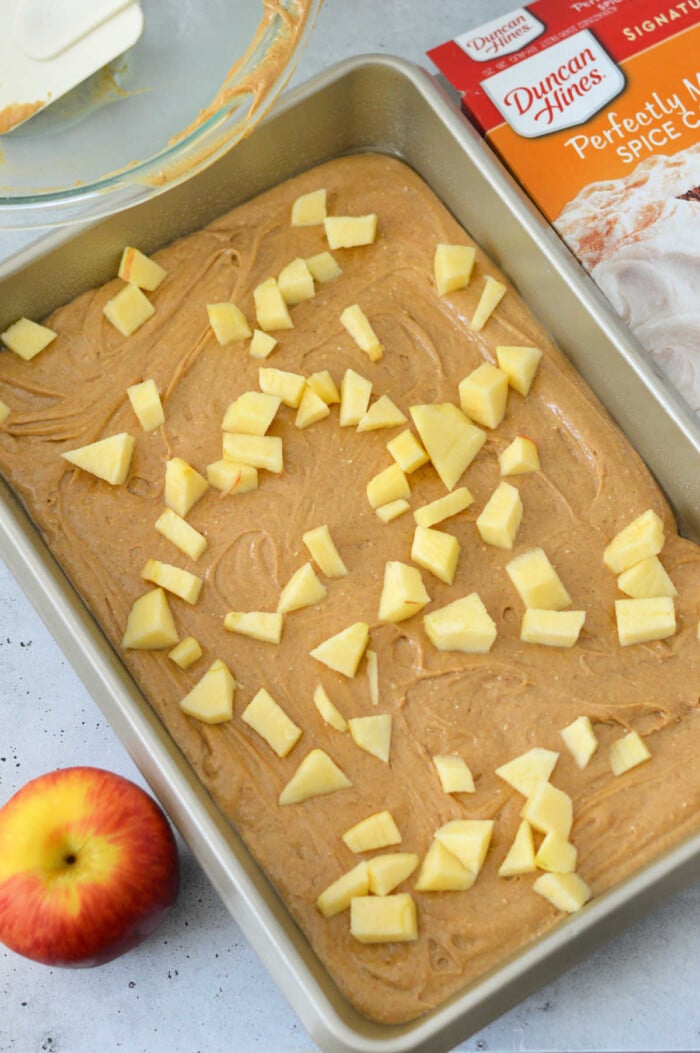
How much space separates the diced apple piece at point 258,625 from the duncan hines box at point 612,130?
2.91 ft

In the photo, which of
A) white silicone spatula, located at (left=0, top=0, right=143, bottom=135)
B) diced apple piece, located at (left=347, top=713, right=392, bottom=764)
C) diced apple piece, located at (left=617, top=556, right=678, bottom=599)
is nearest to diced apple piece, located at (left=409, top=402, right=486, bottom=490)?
diced apple piece, located at (left=617, top=556, right=678, bottom=599)

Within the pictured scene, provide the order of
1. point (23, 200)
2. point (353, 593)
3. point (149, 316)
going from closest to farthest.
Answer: point (23, 200), point (353, 593), point (149, 316)

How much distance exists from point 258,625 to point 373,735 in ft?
0.92

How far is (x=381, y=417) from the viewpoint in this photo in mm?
2258

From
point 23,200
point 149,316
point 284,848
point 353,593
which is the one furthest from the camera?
point 149,316

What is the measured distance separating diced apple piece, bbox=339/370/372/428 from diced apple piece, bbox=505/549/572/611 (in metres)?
0.41

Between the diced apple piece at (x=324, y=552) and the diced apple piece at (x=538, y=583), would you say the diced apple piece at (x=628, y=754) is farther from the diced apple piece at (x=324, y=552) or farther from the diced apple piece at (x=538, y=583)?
the diced apple piece at (x=324, y=552)

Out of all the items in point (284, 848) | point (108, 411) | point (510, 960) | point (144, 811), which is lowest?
point (510, 960)

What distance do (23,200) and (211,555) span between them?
704 mm

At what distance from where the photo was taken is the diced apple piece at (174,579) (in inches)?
84.4

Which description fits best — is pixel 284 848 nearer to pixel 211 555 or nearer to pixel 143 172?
pixel 211 555

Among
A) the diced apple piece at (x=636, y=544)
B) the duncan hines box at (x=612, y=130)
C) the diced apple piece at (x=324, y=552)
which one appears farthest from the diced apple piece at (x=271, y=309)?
the diced apple piece at (x=636, y=544)

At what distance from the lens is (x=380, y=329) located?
2.36 metres

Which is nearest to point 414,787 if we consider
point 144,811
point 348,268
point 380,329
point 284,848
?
point 284,848
